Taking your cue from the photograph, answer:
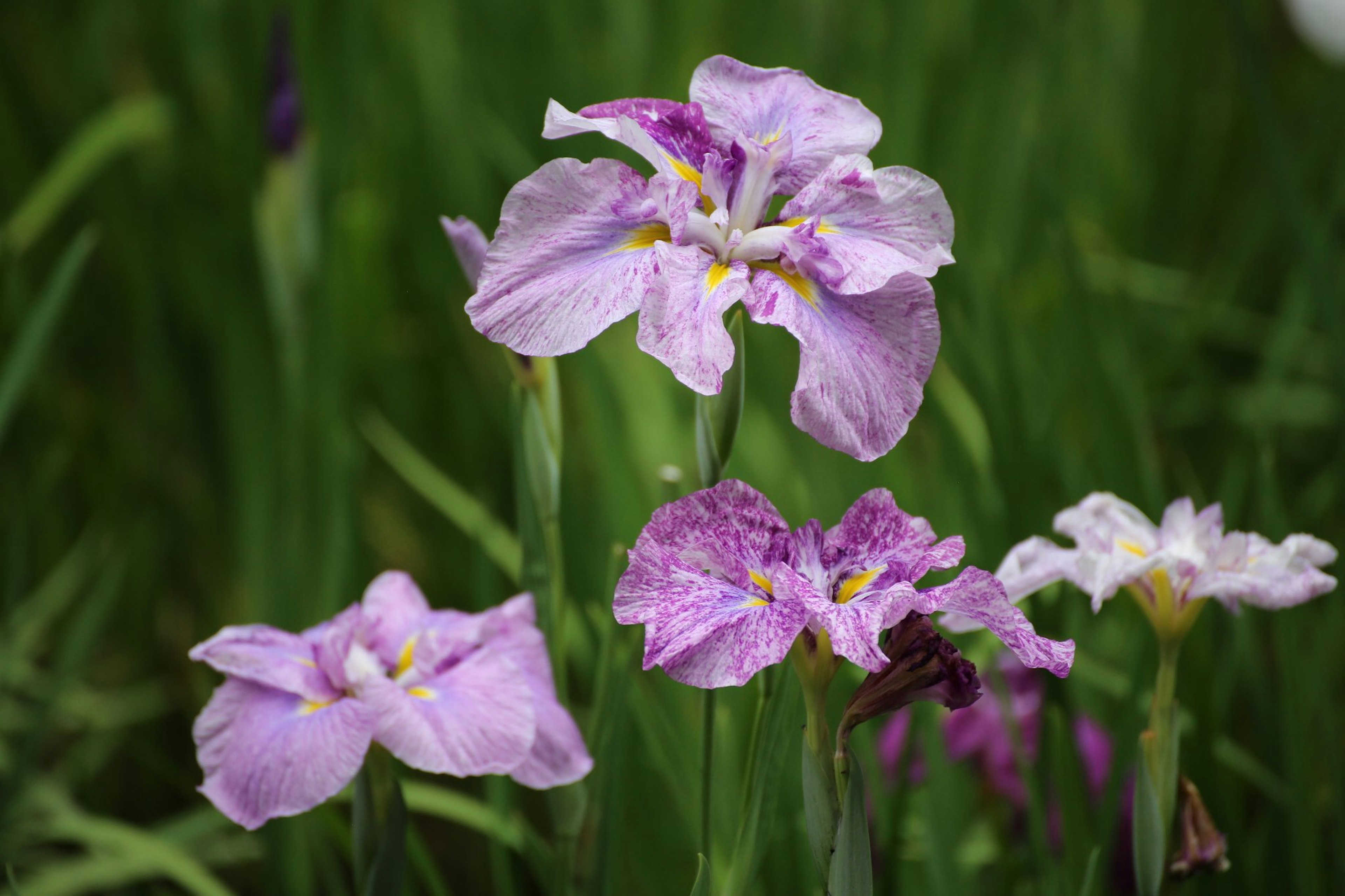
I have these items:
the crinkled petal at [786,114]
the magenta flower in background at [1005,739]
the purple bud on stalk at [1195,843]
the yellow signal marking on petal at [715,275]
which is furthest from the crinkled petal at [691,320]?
the magenta flower in background at [1005,739]

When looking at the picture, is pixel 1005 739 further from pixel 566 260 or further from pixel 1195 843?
pixel 566 260

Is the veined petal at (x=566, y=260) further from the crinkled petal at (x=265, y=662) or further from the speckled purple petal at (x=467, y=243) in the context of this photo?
the crinkled petal at (x=265, y=662)

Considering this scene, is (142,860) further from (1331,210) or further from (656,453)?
(1331,210)

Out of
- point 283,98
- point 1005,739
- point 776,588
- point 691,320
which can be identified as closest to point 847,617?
point 776,588

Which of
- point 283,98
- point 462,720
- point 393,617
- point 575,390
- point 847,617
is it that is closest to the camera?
point 847,617

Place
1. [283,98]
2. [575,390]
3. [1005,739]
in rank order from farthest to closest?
1. [575,390]
2. [283,98]
3. [1005,739]

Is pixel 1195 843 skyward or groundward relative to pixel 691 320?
groundward

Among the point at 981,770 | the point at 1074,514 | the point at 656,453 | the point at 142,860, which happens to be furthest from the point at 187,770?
the point at 1074,514
